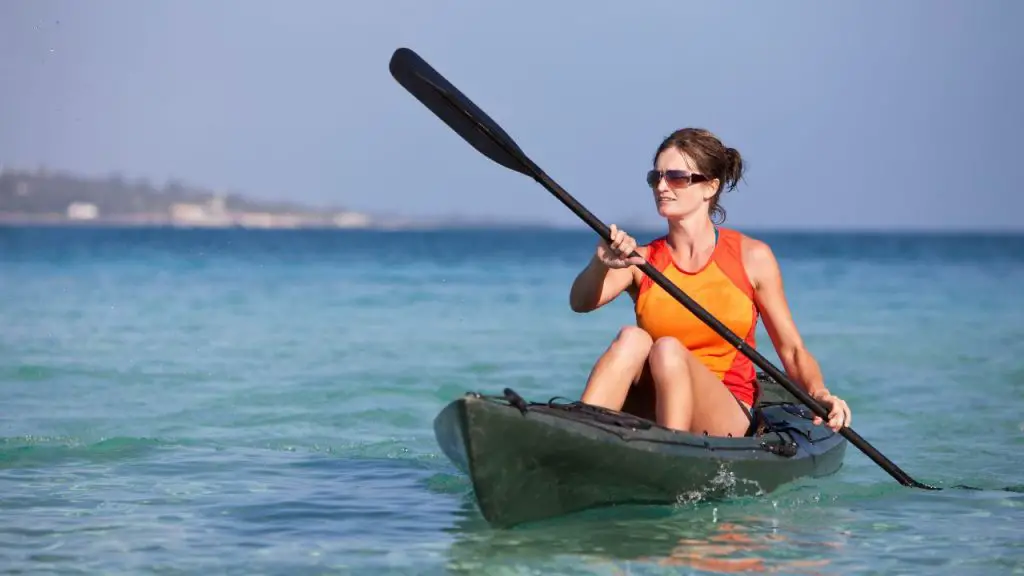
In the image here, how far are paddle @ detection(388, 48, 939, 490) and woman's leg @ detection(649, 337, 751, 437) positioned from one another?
0.22 m

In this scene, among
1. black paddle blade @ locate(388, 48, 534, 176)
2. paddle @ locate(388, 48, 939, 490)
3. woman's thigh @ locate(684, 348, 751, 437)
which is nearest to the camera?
woman's thigh @ locate(684, 348, 751, 437)

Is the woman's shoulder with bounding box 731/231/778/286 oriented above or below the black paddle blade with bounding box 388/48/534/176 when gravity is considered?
below

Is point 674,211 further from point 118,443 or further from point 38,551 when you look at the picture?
point 118,443

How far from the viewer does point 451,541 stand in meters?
5.63

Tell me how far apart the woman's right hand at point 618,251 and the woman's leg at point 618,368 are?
28 centimetres

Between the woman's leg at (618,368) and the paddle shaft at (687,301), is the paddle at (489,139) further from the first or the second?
the woman's leg at (618,368)

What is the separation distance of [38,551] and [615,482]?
2184 mm

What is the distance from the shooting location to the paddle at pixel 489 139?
5.84 m

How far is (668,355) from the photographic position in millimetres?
5547

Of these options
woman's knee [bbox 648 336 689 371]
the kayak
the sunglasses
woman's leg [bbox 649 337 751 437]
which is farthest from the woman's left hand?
the sunglasses

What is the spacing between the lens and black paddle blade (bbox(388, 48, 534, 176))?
20.2ft

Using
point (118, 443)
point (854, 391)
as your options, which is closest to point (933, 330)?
point (854, 391)

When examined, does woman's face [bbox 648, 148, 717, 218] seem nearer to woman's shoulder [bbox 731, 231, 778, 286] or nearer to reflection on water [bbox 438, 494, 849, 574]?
woman's shoulder [bbox 731, 231, 778, 286]

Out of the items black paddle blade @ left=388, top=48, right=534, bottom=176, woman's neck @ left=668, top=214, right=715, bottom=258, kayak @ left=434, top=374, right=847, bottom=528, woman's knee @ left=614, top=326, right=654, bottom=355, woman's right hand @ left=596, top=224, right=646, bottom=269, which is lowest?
kayak @ left=434, top=374, right=847, bottom=528
